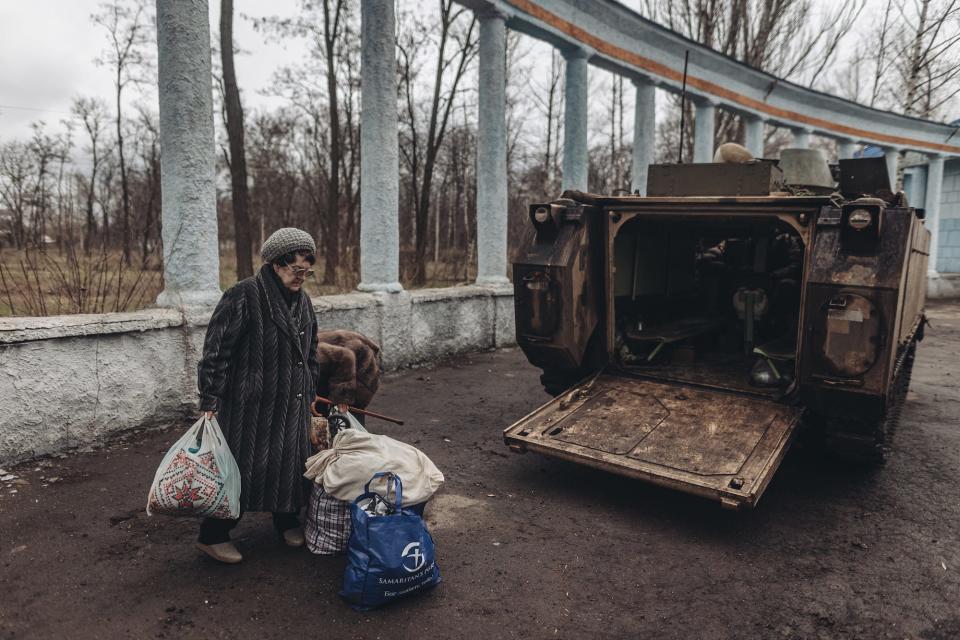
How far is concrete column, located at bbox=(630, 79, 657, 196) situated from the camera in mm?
12031

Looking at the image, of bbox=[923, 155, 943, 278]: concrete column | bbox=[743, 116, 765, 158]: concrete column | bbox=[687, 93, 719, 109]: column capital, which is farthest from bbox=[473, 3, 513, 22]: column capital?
bbox=[923, 155, 943, 278]: concrete column

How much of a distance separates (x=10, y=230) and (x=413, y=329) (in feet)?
16.2

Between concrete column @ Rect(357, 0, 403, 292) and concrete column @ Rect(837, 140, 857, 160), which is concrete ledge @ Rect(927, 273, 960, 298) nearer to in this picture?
concrete column @ Rect(837, 140, 857, 160)

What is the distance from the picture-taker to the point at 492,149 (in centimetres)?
929

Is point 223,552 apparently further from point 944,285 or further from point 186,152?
point 944,285

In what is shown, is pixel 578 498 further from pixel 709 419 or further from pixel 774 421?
pixel 774 421

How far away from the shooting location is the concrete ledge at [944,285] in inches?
757

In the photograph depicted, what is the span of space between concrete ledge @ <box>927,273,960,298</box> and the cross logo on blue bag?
68.8ft

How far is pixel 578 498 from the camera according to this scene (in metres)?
4.30

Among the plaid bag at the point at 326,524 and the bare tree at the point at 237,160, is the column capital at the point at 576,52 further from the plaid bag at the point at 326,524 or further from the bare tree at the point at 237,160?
the plaid bag at the point at 326,524

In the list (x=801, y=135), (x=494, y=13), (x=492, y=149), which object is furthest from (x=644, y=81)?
(x=801, y=135)

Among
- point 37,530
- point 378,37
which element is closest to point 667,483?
point 37,530

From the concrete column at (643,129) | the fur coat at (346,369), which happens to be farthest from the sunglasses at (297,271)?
the concrete column at (643,129)

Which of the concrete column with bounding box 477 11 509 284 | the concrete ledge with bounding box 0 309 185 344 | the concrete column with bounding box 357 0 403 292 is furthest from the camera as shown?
the concrete column with bounding box 477 11 509 284
